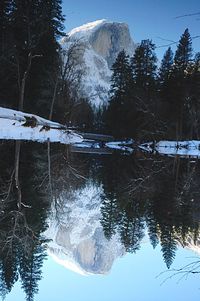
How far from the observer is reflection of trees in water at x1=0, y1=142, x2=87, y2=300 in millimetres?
7129

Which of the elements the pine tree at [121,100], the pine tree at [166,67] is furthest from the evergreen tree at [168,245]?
the pine tree at [166,67]

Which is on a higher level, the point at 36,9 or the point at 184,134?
the point at 36,9

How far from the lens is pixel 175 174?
A: 21.2 meters

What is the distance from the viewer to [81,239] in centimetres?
1027

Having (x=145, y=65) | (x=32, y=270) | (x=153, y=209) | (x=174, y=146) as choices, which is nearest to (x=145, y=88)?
(x=145, y=65)

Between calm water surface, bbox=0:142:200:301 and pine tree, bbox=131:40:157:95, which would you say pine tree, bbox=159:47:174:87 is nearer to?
Result: pine tree, bbox=131:40:157:95

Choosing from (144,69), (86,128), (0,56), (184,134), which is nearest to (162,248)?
(0,56)

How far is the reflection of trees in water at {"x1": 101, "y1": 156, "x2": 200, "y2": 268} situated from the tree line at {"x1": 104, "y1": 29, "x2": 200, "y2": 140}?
24013 mm

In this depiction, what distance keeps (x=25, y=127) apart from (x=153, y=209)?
51.7ft

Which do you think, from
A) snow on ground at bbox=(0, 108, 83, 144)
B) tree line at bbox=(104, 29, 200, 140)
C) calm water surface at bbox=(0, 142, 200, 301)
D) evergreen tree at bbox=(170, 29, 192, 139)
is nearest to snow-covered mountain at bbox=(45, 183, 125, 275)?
calm water surface at bbox=(0, 142, 200, 301)

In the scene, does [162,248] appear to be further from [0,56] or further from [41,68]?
[41,68]

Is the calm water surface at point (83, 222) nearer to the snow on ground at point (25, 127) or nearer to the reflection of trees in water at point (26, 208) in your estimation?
the reflection of trees in water at point (26, 208)

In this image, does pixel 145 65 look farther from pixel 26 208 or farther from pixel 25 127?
pixel 26 208

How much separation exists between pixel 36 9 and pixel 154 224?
77.6 ft
